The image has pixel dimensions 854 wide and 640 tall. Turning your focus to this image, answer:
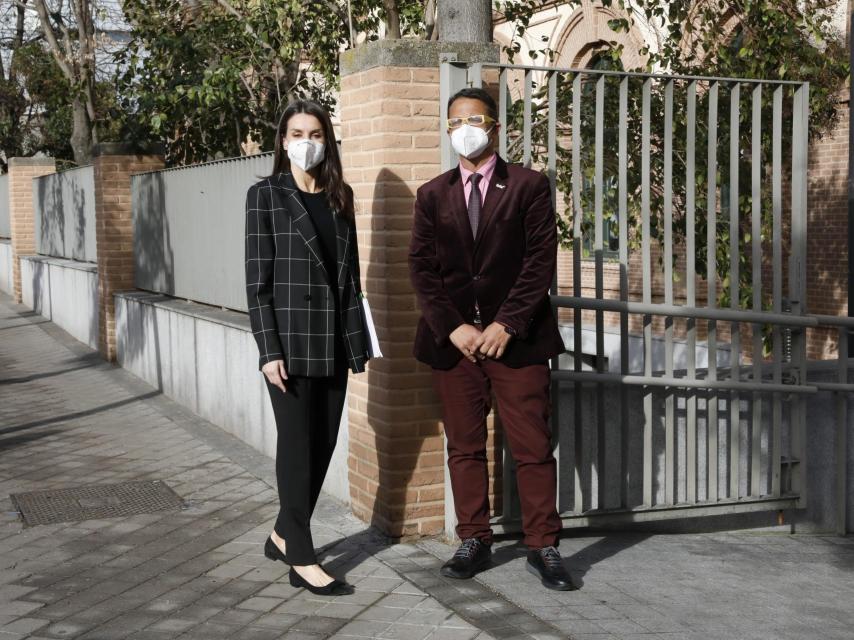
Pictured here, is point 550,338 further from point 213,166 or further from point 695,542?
point 213,166

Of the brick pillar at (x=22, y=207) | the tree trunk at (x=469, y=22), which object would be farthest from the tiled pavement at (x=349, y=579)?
the brick pillar at (x=22, y=207)

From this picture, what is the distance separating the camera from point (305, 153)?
5062 mm

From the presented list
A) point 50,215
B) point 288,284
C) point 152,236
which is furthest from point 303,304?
point 50,215

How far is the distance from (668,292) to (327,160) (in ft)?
6.62

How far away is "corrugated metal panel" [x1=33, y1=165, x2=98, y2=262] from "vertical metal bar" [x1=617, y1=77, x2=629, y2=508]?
9.85 metres

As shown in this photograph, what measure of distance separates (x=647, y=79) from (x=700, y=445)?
77.6 inches

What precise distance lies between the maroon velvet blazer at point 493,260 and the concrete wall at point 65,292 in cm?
1022

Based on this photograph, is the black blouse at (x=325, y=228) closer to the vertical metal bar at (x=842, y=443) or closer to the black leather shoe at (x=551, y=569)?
the black leather shoe at (x=551, y=569)

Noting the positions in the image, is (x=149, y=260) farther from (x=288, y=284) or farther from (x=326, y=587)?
(x=326, y=587)

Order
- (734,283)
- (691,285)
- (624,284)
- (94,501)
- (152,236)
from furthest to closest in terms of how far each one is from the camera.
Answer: (152,236) < (94,501) < (734,283) < (691,285) < (624,284)

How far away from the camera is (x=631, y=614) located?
4.96m

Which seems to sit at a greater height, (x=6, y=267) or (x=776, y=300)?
(x=776, y=300)

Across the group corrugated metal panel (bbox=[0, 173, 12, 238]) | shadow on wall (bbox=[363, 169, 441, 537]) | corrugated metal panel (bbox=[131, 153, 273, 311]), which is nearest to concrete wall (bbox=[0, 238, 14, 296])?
corrugated metal panel (bbox=[0, 173, 12, 238])

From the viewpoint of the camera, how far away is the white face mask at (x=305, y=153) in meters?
5.06
